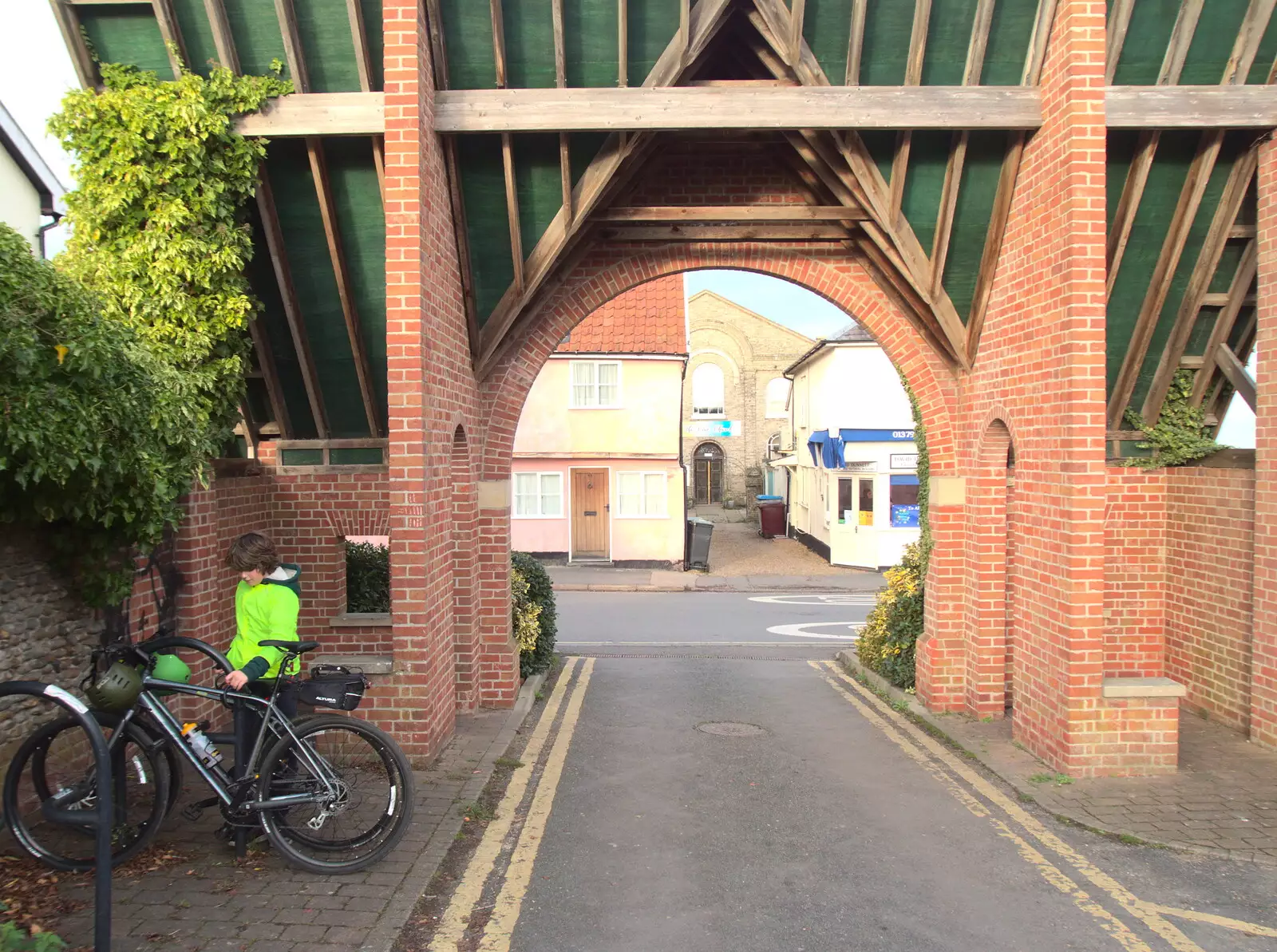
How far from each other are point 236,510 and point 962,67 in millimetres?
7581

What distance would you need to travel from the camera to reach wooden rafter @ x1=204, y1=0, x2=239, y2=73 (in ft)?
22.4

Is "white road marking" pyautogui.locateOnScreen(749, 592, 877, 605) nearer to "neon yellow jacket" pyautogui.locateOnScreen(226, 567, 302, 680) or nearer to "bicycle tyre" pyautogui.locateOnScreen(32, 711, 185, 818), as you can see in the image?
"neon yellow jacket" pyautogui.locateOnScreen(226, 567, 302, 680)

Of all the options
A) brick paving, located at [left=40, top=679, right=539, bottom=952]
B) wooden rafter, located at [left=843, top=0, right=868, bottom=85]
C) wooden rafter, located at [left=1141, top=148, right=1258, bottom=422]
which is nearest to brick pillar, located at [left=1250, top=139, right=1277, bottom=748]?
wooden rafter, located at [left=1141, top=148, right=1258, bottom=422]

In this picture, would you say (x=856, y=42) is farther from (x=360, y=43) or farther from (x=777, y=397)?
(x=777, y=397)

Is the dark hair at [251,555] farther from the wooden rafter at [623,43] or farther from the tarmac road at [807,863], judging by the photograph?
the wooden rafter at [623,43]

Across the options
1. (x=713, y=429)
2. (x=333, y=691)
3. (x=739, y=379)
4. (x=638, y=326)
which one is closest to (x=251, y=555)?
(x=333, y=691)

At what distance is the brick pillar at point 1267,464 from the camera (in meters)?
7.50

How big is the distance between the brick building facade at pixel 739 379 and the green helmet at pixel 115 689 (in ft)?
130

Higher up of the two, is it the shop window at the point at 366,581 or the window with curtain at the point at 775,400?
the window with curtain at the point at 775,400

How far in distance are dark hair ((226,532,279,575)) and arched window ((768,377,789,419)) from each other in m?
40.1

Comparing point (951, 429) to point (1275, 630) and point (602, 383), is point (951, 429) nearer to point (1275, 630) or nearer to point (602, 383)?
point (1275, 630)

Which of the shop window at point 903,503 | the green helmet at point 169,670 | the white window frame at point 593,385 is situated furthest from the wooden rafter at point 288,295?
the shop window at point 903,503

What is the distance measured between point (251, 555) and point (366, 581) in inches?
201

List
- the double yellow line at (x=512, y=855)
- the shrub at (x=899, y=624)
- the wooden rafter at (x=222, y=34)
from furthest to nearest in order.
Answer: the shrub at (x=899, y=624) → the wooden rafter at (x=222, y=34) → the double yellow line at (x=512, y=855)
